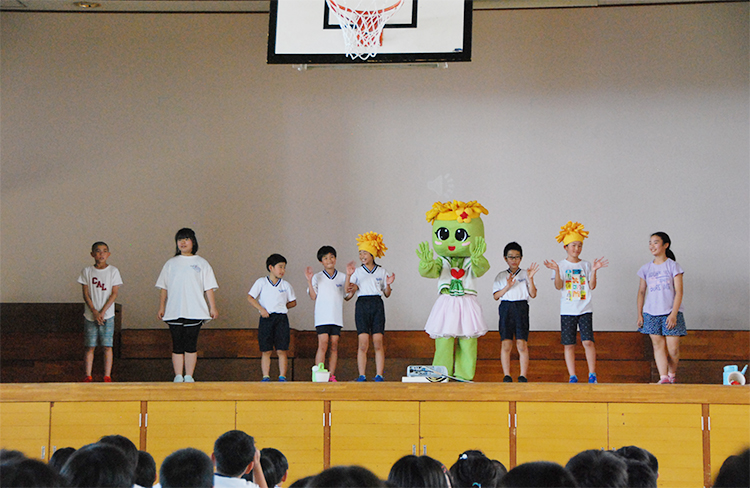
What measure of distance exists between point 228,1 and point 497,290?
498 centimetres

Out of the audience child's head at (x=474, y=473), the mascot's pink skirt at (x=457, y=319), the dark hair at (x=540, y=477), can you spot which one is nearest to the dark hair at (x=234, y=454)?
the audience child's head at (x=474, y=473)

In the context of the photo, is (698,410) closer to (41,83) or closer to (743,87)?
(743,87)

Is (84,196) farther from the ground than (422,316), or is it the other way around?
(84,196)

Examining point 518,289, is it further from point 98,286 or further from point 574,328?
point 98,286

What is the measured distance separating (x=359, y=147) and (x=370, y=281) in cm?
268

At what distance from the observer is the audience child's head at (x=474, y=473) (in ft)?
10.5

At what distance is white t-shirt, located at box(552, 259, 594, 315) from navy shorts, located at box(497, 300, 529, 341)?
0.37 meters

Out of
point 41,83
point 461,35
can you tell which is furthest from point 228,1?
point 461,35

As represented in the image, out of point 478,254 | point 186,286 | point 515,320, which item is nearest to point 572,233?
point 515,320

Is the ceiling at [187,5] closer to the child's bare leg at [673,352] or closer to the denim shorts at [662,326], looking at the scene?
the denim shorts at [662,326]

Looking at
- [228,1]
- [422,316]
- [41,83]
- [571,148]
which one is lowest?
[422,316]

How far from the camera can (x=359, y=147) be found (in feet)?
30.5

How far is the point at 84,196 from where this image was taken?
30.2ft

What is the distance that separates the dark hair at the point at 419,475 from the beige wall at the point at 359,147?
6493mm
